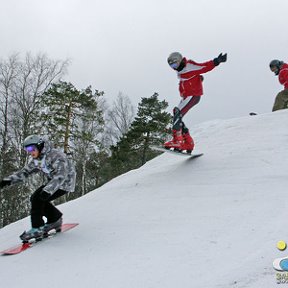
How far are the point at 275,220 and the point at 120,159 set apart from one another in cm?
2639

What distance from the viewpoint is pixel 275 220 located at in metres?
4.82

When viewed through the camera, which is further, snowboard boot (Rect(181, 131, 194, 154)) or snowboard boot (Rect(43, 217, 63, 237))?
snowboard boot (Rect(181, 131, 194, 154))

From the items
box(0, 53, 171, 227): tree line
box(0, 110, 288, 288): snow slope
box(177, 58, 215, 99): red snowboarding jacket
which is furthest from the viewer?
box(0, 53, 171, 227): tree line

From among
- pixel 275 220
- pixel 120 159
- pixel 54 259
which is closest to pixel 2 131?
pixel 120 159

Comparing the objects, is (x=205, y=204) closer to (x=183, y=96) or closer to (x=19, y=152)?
(x=183, y=96)

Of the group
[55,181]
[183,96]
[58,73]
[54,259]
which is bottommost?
[54,259]

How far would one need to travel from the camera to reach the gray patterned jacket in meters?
6.25

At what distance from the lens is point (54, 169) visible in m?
6.33

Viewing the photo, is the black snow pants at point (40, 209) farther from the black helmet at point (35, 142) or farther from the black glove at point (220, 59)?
the black glove at point (220, 59)

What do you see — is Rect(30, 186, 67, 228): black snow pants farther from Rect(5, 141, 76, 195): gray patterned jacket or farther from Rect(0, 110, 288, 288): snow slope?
Rect(0, 110, 288, 288): snow slope

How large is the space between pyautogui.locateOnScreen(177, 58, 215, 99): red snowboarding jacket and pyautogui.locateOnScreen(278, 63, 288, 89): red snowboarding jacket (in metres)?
4.57

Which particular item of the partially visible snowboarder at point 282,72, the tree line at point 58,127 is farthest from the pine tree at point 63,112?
the partially visible snowboarder at point 282,72

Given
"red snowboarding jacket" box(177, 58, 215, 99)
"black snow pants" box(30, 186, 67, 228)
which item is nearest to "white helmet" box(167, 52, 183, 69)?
"red snowboarding jacket" box(177, 58, 215, 99)

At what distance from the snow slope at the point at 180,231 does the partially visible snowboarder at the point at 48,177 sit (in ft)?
1.12
